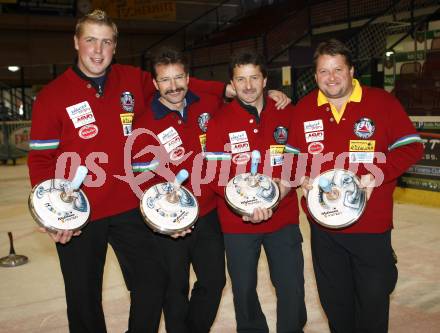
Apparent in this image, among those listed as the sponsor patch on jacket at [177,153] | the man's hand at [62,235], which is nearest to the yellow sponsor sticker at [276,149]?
the sponsor patch on jacket at [177,153]

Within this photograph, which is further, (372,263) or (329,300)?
(329,300)

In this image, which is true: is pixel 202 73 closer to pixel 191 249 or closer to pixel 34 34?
pixel 34 34

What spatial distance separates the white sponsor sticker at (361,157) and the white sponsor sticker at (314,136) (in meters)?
0.20

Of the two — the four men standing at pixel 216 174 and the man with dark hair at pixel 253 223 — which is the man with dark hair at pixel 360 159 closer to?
the four men standing at pixel 216 174

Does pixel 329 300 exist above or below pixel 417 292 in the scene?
above

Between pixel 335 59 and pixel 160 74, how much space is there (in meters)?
1.00

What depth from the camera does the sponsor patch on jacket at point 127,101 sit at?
3453mm

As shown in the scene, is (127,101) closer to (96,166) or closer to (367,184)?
(96,166)

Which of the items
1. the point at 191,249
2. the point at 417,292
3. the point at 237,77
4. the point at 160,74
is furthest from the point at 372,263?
the point at 417,292

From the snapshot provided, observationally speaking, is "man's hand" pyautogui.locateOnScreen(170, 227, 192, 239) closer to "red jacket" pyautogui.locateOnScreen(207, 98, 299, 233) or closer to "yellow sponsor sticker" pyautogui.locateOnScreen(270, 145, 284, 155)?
"red jacket" pyautogui.locateOnScreen(207, 98, 299, 233)

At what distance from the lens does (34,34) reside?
21.4 metres

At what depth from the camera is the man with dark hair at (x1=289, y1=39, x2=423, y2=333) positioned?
3.22 m

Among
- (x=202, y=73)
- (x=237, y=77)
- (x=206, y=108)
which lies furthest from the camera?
(x=202, y=73)

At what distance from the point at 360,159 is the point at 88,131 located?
1540mm
